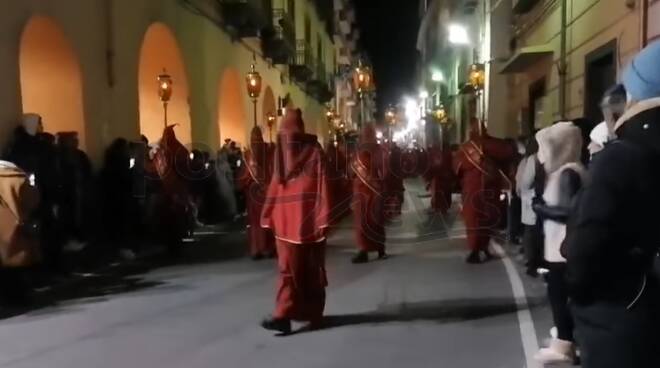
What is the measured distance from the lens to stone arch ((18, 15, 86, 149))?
12.7m

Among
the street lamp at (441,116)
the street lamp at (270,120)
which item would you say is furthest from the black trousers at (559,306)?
the street lamp at (441,116)

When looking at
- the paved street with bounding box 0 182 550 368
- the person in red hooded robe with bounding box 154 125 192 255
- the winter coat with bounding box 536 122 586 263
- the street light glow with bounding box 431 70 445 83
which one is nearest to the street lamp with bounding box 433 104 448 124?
the street light glow with bounding box 431 70 445 83

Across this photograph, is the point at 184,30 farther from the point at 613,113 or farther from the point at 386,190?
the point at 613,113

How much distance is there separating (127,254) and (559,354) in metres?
7.58

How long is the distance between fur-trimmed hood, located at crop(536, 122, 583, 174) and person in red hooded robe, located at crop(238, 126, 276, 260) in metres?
6.23

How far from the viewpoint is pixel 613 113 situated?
3.99 m

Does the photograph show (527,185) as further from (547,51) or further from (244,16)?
(244,16)

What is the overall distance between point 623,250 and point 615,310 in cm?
19

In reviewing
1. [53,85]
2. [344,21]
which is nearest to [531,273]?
[53,85]

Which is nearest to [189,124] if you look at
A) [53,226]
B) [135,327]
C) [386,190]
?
[386,190]

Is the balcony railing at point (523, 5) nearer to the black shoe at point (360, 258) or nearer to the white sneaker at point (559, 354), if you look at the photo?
the black shoe at point (360, 258)

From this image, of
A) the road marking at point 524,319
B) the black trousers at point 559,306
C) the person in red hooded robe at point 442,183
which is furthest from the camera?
the person in red hooded robe at point 442,183

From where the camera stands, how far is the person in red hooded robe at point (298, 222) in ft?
23.4

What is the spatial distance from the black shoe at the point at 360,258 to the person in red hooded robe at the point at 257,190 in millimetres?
1299
